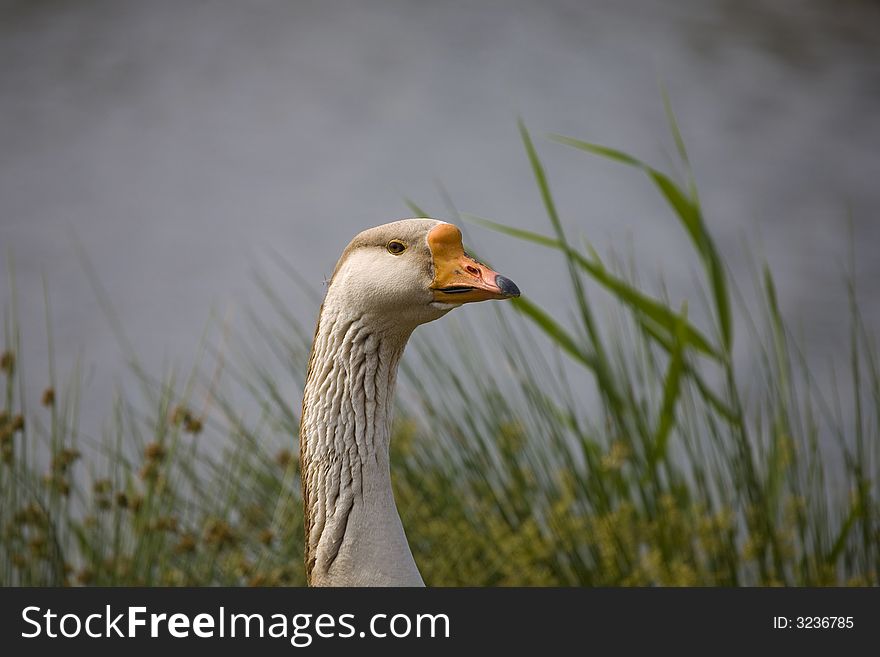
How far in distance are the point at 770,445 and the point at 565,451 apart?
464mm

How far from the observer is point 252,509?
87.5 inches

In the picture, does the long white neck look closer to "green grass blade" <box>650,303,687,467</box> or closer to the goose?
the goose

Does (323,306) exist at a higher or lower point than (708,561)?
higher

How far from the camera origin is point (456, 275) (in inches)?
42.4

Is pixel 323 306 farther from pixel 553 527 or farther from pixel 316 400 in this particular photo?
pixel 553 527

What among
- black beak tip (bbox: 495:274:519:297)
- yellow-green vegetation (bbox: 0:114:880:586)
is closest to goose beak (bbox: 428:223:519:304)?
black beak tip (bbox: 495:274:519:297)

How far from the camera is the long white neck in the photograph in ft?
3.57

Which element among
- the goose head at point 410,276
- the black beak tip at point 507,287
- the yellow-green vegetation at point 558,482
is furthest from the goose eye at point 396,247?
the yellow-green vegetation at point 558,482

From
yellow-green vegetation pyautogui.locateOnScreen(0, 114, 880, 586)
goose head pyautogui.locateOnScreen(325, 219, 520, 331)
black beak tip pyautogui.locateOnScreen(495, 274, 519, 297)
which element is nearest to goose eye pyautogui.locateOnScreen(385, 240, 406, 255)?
goose head pyautogui.locateOnScreen(325, 219, 520, 331)

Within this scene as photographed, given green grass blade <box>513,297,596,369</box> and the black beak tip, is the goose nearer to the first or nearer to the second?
the black beak tip

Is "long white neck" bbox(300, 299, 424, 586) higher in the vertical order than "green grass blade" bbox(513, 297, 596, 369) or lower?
lower

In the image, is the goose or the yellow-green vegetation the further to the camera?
the yellow-green vegetation

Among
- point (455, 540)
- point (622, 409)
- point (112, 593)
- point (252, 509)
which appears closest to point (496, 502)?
point (455, 540)

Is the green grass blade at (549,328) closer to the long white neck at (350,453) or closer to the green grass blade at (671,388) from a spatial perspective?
the green grass blade at (671,388)
